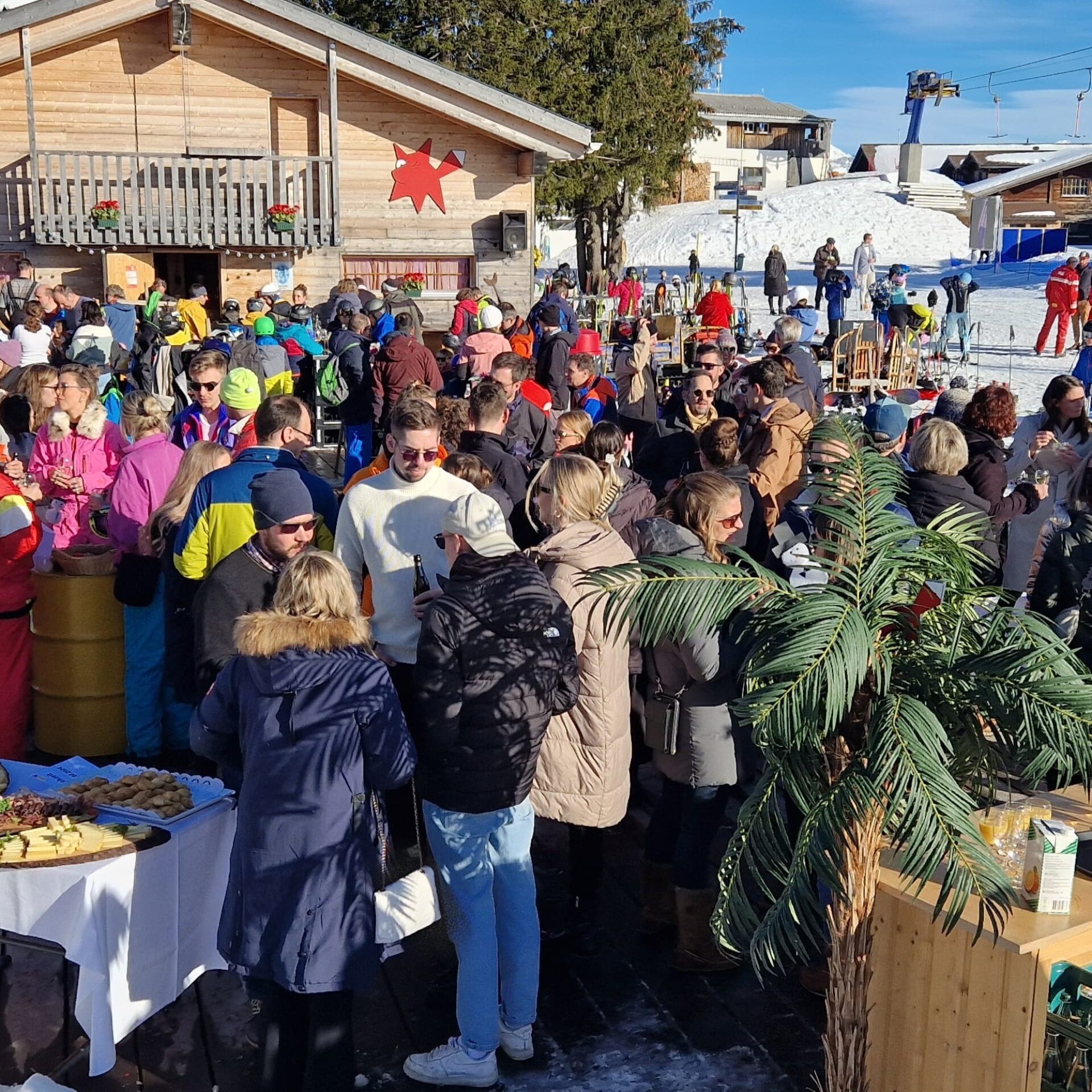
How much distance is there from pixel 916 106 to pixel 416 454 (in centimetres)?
6623

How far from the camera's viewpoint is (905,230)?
45.9 m

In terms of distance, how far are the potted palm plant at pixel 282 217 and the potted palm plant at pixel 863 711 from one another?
15.8 metres

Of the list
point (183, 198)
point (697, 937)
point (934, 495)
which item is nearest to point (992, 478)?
point (934, 495)

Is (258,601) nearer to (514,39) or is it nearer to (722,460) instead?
(722,460)

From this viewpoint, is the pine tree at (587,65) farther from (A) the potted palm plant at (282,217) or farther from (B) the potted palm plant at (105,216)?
(B) the potted palm plant at (105,216)

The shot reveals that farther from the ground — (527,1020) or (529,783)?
(529,783)

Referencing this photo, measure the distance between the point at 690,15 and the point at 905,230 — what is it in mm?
12580

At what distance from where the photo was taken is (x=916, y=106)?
6412 cm

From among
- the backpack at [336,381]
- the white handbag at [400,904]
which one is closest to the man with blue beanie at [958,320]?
the backpack at [336,381]

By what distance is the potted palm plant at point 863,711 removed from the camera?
113 inches

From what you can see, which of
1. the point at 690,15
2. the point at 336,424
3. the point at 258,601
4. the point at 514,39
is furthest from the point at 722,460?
the point at 690,15

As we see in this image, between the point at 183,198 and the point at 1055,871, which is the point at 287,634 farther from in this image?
the point at 183,198

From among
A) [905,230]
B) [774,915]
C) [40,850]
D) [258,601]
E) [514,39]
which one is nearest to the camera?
[774,915]

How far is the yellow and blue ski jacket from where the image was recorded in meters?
5.07
